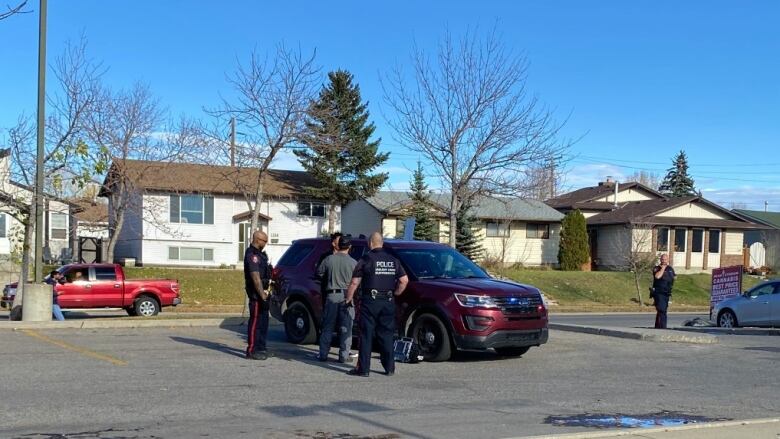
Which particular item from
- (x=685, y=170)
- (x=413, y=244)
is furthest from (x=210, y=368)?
(x=685, y=170)

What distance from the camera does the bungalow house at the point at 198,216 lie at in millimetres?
39906

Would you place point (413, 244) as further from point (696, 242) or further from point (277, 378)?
point (696, 242)

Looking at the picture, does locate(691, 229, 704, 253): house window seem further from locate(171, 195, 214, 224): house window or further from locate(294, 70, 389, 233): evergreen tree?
locate(171, 195, 214, 224): house window

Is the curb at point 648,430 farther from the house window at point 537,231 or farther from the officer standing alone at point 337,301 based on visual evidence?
the house window at point 537,231

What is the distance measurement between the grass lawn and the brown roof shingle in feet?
43.1

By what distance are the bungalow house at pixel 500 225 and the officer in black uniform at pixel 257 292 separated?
34.2 m

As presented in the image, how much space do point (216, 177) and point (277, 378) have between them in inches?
1312

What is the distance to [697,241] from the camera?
49594 millimetres

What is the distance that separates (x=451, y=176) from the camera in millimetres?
28828

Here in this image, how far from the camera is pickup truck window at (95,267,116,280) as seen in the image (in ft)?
78.6

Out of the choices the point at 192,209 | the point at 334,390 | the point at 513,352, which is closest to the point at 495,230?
the point at 192,209

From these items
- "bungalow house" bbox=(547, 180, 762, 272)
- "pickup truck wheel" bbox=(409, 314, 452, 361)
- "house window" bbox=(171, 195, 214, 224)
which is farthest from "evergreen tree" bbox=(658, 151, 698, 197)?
"pickup truck wheel" bbox=(409, 314, 452, 361)

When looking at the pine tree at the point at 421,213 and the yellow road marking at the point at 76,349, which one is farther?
the pine tree at the point at 421,213

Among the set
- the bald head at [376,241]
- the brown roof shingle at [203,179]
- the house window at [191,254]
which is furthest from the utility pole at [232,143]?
the bald head at [376,241]
